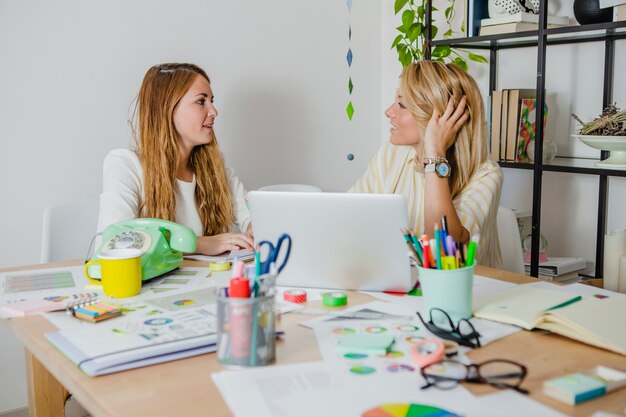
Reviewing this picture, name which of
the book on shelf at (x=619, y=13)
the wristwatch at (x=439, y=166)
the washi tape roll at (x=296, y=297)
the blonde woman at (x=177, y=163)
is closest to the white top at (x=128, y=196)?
the blonde woman at (x=177, y=163)

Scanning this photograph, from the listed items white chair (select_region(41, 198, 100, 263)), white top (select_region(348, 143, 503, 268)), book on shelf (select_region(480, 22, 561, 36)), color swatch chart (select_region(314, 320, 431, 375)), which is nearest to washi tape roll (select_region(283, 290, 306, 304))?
color swatch chart (select_region(314, 320, 431, 375))

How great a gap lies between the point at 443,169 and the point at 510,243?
1.14ft

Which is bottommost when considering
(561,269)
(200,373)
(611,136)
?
(561,269)

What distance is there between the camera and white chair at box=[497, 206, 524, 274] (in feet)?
6.89

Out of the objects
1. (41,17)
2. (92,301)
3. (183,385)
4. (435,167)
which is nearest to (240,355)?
(183,385)

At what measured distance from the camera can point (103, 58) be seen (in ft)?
8.54

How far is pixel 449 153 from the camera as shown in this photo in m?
2.11

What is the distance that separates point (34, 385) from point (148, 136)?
96cm

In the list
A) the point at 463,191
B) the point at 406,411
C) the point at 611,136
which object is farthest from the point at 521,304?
the point at 611,136

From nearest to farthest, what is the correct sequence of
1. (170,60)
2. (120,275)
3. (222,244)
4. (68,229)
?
(120,275) < (222,244) < (68,229) < (170,60)

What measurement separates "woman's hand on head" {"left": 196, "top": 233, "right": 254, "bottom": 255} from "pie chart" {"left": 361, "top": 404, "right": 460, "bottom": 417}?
105 centimetres

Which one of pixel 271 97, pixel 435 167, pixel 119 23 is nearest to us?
pixel 435 167

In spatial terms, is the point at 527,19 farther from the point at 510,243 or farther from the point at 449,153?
the point at 510,243

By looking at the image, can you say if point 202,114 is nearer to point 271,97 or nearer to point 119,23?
point 119,23
